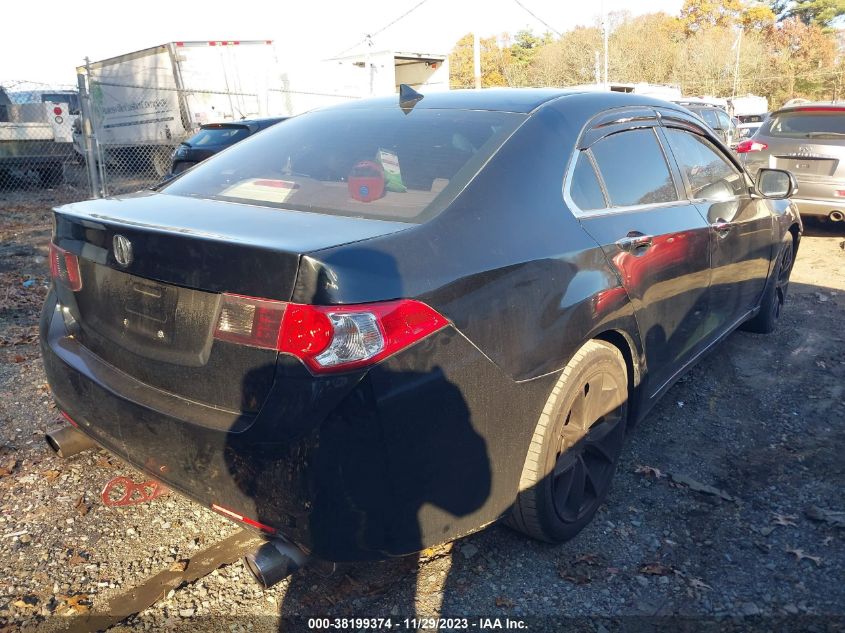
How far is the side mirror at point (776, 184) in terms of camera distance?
4.47 m

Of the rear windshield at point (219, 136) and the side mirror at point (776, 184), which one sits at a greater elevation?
Answer: the rear windshield at point (219, 136)

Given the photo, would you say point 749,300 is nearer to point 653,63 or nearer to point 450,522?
point 450,522

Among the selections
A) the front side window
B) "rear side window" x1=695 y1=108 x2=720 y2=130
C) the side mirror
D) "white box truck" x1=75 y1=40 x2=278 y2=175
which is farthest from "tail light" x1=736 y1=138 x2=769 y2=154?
"white box truck" x1=75 y1=40 x2=278 y2=175

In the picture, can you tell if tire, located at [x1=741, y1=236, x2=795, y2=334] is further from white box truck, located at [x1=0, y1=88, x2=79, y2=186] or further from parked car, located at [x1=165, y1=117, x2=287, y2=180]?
white box truck, located at [x1=0, y1=88, x2=79, y2=186]

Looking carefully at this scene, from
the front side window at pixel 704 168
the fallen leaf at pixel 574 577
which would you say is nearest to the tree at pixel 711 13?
the front side window at pixel 704 168

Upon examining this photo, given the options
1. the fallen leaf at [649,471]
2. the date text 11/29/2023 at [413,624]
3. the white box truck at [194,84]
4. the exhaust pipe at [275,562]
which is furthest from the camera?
the white box truck at [194,84]

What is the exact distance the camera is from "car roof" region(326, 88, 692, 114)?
2834mm

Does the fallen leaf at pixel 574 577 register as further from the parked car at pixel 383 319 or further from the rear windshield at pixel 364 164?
the rear windshield at pixel 364 164

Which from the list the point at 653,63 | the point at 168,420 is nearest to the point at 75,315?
the point at 168,420

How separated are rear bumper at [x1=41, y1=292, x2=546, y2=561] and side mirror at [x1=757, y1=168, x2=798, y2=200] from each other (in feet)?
10.4

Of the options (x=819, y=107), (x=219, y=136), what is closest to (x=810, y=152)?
(x=819, y=107)

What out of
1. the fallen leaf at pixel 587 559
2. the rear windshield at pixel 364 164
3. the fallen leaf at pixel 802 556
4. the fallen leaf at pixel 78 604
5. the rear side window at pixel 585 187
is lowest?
the fallen leaf at pixel 802 556

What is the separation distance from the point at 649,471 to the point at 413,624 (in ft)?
5.12

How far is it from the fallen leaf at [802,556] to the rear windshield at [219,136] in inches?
356
